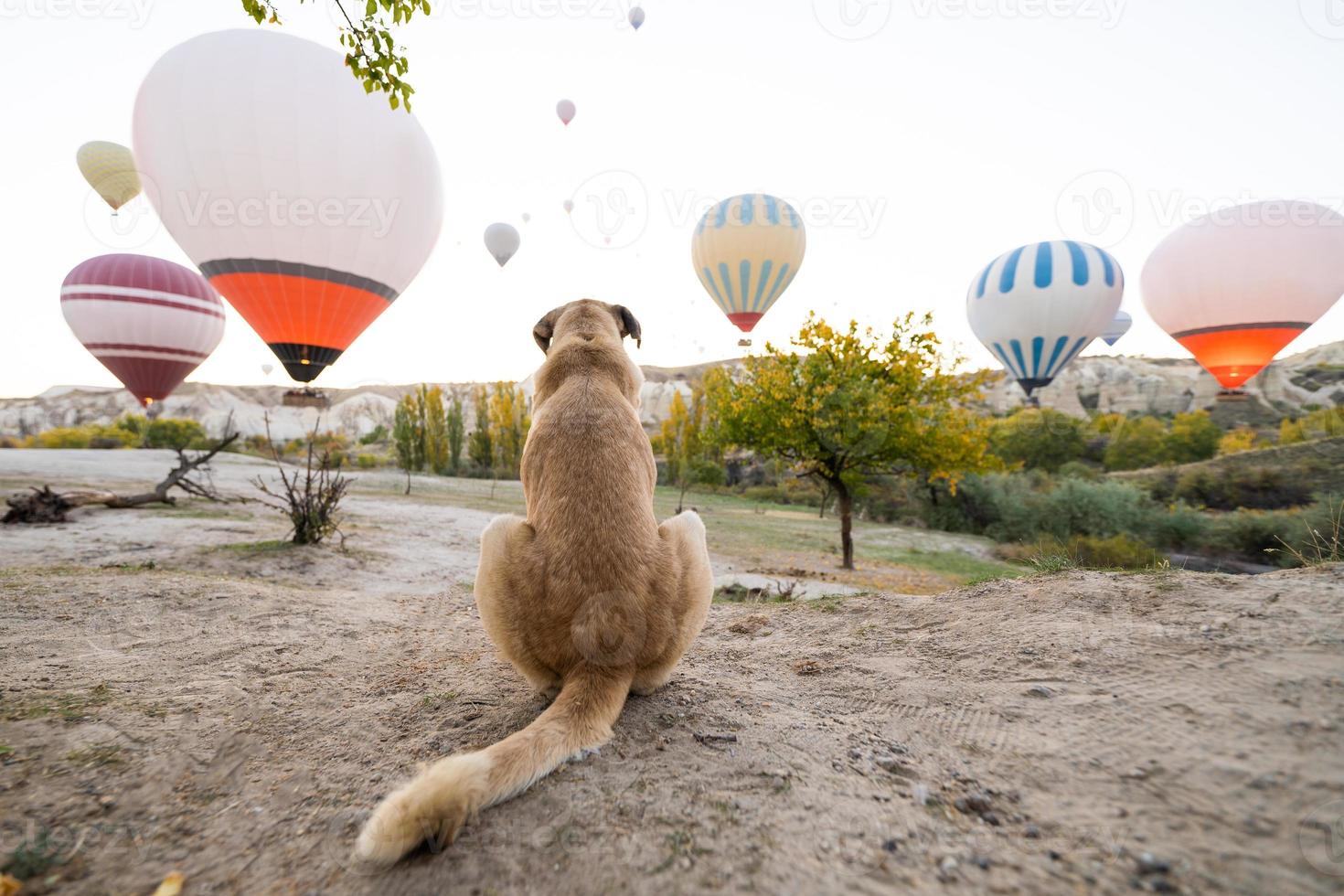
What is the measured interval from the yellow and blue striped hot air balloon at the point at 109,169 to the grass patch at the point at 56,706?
28751mm

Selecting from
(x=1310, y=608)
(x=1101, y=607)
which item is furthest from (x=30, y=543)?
(x=1310, y=608)

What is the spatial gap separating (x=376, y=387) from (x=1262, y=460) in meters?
108

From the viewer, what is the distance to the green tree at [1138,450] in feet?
125

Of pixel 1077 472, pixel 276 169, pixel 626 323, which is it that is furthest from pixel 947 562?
pixel 1077 472

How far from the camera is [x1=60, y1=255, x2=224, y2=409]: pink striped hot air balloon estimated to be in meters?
20.4

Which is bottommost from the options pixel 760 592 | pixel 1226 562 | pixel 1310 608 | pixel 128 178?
pixel 1226 562

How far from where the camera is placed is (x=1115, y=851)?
1.81 m

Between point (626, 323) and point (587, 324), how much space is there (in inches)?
26.6

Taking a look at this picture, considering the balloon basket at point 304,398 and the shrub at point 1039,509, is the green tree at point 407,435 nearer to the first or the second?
the balloon basket at point 304,398

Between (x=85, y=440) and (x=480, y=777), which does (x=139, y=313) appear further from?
(x=85, y=440)

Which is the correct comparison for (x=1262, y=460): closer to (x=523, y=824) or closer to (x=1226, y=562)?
(x=1226, y=562)

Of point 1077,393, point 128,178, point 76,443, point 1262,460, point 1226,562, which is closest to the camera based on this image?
point 1226,562

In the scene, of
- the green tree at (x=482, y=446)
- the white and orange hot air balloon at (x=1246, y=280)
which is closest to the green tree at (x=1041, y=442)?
the white and orange hot air balloon at (x=1246, y=280)

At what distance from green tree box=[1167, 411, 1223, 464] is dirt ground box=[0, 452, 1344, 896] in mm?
46760
